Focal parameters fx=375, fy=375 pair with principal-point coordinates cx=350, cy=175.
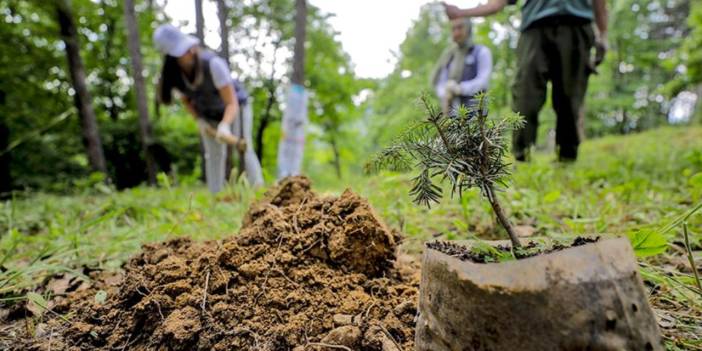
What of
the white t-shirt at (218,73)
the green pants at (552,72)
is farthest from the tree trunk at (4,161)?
the green pants at (552,72)

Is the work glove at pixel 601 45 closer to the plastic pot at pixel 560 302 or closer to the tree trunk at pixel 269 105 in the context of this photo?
the plastic pot at pixel 560 302

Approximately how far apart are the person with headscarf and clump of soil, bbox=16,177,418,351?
13.0 ft

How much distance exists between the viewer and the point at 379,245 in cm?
132

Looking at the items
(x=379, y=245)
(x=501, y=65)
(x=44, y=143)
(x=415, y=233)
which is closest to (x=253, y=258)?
(x=379, y=245)

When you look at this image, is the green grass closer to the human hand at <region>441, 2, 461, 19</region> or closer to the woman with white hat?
the human hand at <region>441, 2, 461, 19</region>

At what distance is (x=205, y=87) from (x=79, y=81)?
5.13 meters

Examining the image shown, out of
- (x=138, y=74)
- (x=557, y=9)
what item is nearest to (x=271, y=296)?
(x=557, y=9)

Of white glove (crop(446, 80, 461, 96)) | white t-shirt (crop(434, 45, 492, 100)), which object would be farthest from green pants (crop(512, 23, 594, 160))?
white glove (crop(446, 80, 461, 96))

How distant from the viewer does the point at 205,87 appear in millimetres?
4707

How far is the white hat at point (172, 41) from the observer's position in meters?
4.19

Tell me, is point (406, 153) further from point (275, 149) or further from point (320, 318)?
point (275, 149)

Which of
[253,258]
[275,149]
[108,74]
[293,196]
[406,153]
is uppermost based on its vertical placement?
[108,74]

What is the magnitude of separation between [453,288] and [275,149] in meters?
17.3

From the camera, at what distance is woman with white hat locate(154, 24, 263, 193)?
4273mm
